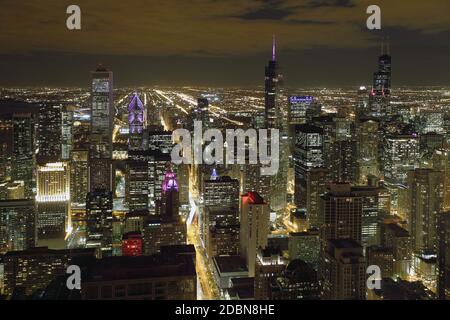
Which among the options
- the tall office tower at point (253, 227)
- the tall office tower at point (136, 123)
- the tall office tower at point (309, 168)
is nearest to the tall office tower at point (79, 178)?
the tall office tower at point (136, 123)

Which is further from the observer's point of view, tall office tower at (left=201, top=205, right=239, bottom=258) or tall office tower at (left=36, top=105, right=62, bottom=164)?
tall office tower at (left=36, top=105, right=62, bottom=164)

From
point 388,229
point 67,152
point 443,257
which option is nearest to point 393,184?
point 388,229

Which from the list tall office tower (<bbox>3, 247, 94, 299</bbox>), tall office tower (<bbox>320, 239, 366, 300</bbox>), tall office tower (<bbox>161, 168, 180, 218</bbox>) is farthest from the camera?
tall office tower (<bbox>161, 168, 180, 218</bbox>)

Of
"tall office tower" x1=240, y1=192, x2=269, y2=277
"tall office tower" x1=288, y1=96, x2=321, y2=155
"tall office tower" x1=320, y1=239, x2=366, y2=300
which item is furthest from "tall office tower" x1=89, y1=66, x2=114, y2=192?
"tall office tower" x1=320, y1=239, x2=366, y2=300

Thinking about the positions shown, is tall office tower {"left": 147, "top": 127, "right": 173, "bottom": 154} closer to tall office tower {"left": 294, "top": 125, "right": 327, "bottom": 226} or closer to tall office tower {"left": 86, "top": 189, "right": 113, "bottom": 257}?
tall office tower {"left": 294, "top": 125, "right": 327, "bottom": 226}

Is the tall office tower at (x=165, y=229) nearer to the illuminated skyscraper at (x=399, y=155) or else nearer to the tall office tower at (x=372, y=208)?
the tall office tower at (x=372, y=208)

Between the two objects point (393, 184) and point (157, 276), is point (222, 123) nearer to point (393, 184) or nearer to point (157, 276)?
point (393, 184)
